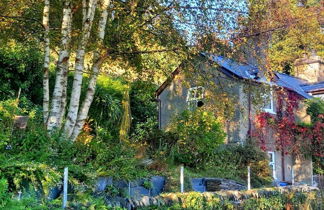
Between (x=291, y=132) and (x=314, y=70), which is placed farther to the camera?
(x=314, y=70)

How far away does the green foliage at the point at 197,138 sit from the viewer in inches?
454

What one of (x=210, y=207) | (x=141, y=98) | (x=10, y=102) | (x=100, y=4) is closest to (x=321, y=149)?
(x=141, y=98)

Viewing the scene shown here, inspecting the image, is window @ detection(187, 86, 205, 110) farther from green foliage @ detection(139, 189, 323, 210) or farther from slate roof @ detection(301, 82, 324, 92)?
slate roof @ detection(301, 82, 324, 92)

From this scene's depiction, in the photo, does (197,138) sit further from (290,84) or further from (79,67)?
(290,84)

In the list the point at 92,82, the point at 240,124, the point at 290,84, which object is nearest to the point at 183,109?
the point at 240,124

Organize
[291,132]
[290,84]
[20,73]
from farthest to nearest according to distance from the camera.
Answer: [290,84]
[291,132]
[20,73]

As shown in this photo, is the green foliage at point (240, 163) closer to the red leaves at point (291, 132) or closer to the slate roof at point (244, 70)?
the red leaves at point (291, 132)

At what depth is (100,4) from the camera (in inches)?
320

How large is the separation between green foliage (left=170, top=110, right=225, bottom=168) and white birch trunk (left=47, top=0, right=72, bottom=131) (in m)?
4.91

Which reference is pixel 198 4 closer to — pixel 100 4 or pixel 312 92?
pixel 100 4

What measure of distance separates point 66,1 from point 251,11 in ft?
12.7

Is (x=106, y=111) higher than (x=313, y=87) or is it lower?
lower

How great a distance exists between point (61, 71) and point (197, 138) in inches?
211

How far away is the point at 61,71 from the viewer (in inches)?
301
